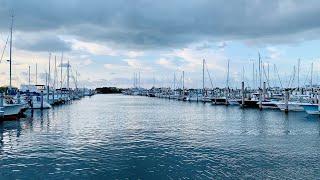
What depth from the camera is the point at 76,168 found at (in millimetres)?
28281

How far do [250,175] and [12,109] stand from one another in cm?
5227

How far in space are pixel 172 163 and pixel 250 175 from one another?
6339 mm

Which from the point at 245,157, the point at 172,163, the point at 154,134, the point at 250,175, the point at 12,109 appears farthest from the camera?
the point at 12,109

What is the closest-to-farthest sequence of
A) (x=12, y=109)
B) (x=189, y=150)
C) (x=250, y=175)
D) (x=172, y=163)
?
(x=250, y=175), (x=172, y=163), (x=189, y=150), (x=12, y=109)

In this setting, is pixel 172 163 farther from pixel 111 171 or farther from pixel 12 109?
pixel 12 109

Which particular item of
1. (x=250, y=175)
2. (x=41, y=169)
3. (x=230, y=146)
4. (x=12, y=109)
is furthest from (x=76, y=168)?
(x=12, y=109)

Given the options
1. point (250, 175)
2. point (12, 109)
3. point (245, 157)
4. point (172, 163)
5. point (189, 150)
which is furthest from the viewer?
point (12, 109)

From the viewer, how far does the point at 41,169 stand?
28016mm

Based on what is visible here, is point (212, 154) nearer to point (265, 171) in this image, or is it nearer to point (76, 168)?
point (265, 171)

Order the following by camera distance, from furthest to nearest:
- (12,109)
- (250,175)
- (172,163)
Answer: (12,109)
(172,163)
(250,175)

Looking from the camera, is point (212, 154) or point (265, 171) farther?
point (212, 154)

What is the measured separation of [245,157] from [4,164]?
60.4 ft

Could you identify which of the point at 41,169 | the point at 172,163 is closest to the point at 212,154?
the point at 172,163

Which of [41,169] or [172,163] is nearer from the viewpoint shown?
[41,169]
